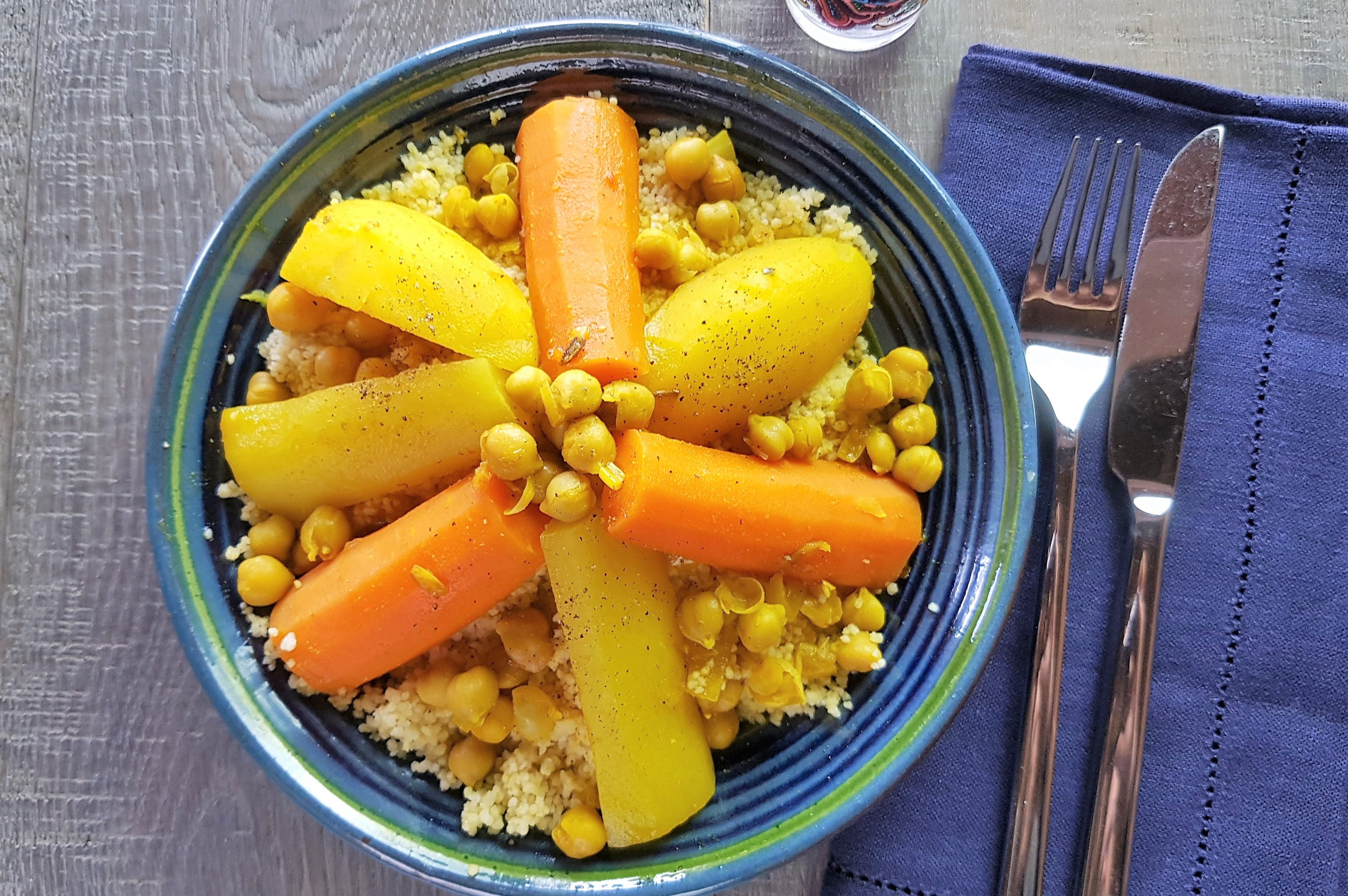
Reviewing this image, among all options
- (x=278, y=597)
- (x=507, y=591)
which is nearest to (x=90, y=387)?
(x=278, y=597)

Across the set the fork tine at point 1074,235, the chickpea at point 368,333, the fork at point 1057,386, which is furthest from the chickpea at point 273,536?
the fork tine at point 1074,235

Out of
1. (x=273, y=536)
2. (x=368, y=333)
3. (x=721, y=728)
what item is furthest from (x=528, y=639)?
(x=368, y=333)

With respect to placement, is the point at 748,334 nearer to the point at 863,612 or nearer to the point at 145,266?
the point at 863,612

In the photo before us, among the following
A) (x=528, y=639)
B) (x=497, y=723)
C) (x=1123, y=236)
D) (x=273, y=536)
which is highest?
(x=1123, y=236)

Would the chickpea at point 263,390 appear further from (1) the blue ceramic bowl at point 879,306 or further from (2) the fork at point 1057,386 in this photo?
(2) the fork at point 1057,386

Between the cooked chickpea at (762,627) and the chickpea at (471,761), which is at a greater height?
the cooked chickpea at (762,627)

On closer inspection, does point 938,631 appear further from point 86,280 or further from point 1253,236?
point 86,280
